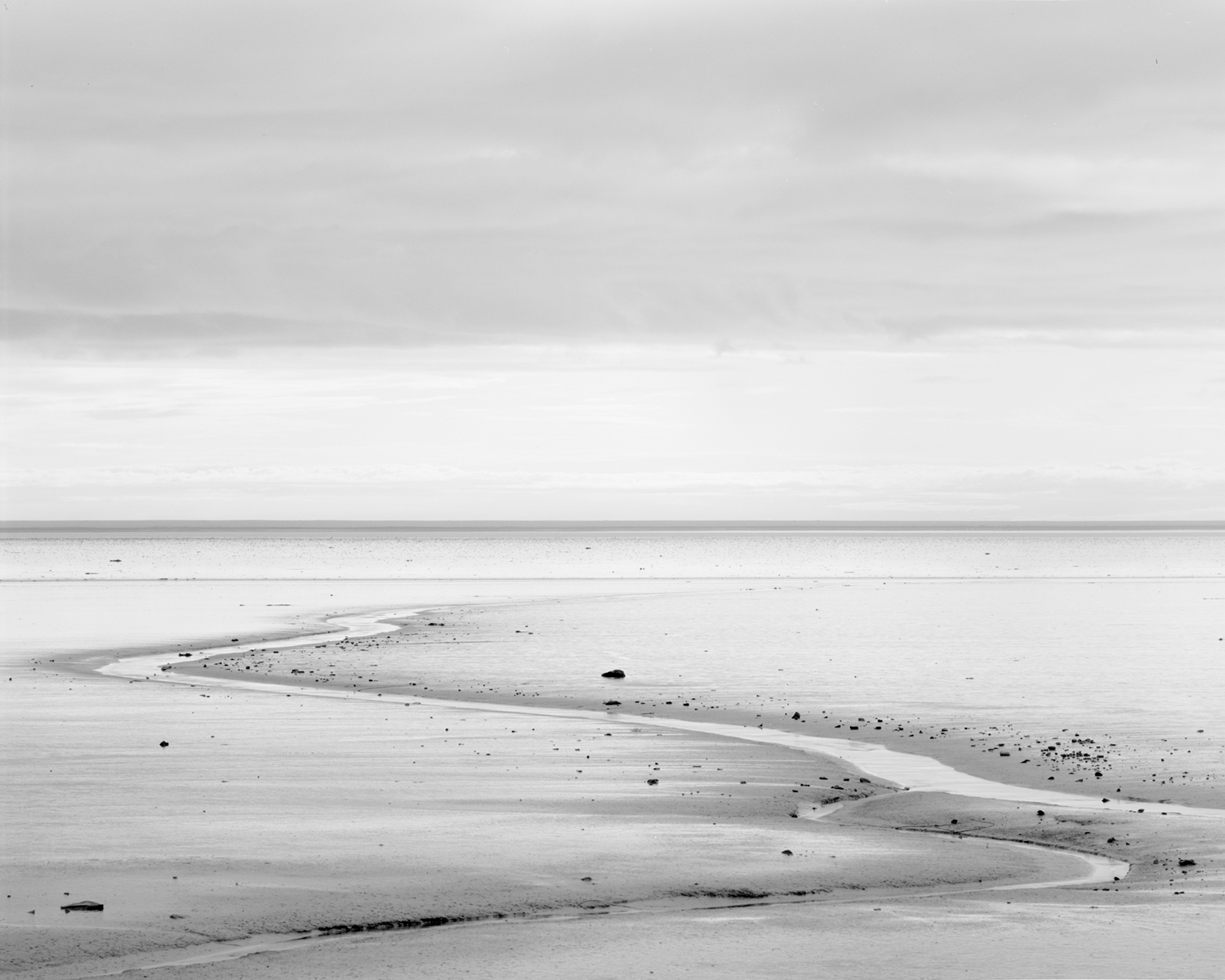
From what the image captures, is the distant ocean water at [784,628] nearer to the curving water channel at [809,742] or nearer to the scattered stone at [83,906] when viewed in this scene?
the curving water channel at [809,742]

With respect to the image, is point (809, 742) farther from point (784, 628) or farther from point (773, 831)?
point (784, 628)

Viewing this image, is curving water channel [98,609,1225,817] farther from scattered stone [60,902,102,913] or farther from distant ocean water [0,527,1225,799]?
scattered stone [60,902,102,913]

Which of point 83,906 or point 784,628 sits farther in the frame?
point 784,628

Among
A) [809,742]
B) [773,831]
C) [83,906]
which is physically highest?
[83,906]

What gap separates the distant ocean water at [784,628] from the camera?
1358 inches

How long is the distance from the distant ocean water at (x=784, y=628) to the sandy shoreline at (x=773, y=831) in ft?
17.4

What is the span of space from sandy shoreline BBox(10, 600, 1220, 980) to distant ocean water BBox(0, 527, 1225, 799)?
5299 mm

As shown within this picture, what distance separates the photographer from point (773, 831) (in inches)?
719

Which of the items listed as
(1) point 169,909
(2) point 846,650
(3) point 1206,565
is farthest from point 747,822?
(3) point 1206,565

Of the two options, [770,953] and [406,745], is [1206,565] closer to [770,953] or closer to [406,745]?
[406,745]

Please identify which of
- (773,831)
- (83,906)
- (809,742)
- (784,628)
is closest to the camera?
(83,906)

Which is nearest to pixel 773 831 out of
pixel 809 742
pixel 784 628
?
pixel 809 742

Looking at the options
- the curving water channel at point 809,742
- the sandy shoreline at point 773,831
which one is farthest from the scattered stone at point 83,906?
the curving water channel at point 809,742

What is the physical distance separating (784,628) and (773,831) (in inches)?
1541
